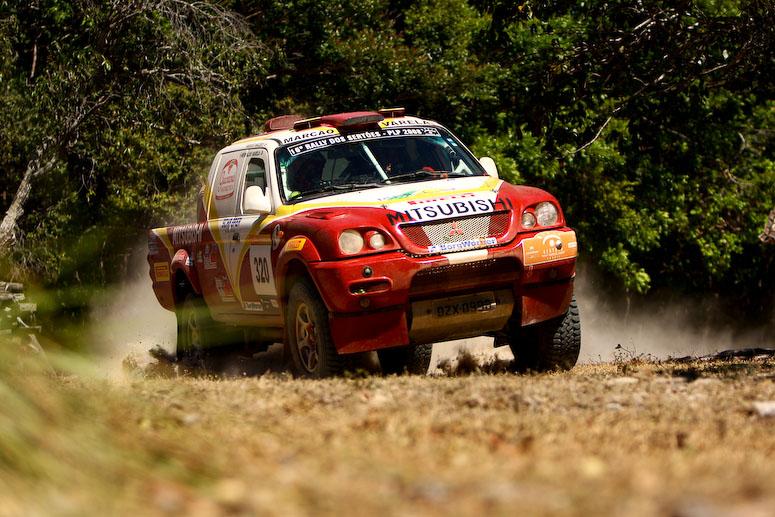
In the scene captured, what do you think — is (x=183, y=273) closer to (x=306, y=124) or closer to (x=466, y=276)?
(x=306, y=124)

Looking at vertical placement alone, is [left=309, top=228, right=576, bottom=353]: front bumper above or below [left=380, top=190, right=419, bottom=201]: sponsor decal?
below

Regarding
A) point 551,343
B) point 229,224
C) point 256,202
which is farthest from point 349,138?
point 551,343

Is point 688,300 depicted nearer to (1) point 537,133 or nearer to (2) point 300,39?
(2) point 300,39

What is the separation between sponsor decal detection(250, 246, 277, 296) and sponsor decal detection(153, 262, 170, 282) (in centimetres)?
219

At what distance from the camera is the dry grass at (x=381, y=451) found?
446cm

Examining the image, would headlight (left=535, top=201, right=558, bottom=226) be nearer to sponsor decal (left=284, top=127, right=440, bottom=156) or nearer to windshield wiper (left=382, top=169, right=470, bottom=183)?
windshield wiper (left=382, top=169, right=470, bottom=183)

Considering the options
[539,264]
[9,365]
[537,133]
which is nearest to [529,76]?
[537,133]

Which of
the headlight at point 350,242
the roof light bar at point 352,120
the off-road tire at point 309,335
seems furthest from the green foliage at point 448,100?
the headlight at point 350,242

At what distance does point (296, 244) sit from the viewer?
9.58 meters

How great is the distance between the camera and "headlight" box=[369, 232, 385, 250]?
9.31 meters

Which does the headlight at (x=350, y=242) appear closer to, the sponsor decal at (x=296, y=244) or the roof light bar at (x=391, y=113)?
the sponsor decal at (x=296, y=244)

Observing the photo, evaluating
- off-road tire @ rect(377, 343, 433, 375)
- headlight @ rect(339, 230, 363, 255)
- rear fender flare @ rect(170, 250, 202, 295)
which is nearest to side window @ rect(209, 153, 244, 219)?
rear fender flare @ rect(170, 250, 202, 295)

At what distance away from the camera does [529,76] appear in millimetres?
15828

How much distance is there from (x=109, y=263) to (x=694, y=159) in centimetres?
1319
